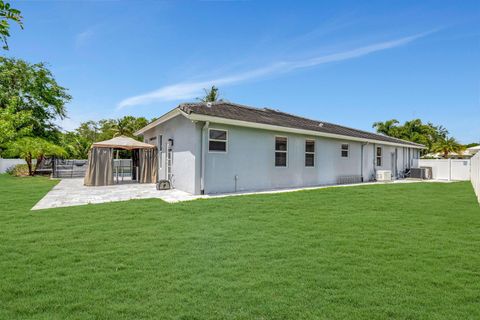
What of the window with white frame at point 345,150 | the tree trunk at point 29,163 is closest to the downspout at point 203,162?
the window with white frame at point 345,150

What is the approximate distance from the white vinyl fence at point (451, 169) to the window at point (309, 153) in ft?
40.2

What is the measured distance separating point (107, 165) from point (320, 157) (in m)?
10.2

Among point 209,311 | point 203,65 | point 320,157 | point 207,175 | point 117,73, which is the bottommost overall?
point 209,311

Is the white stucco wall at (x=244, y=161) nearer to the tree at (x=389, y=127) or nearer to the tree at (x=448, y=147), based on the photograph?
the tree at (x=448, y=147)

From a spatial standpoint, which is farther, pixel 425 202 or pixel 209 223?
pixel 425 202

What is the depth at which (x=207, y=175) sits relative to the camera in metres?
9.83

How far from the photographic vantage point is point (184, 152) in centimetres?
1059

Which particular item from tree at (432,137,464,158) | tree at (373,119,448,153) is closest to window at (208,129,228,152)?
tree at (432,137,464,158)

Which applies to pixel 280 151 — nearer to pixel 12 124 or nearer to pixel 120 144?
pixel 120 144

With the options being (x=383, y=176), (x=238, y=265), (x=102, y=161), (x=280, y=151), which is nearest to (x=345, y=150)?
(x=383, y=176)

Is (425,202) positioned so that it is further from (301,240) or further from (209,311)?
(209,311)

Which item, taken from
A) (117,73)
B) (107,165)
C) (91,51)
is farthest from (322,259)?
(117,73)

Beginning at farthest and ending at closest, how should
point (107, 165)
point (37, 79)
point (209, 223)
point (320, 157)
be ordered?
point (37, 79) < point (320, 157) < point (107, 165) < point (209, 223)

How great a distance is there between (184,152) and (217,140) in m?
1.50
